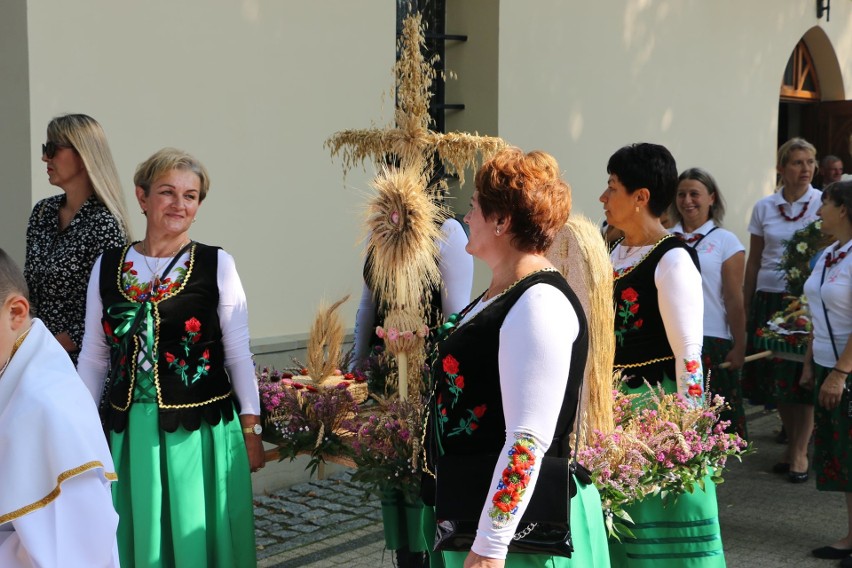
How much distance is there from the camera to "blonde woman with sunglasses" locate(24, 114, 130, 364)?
396 centimetres

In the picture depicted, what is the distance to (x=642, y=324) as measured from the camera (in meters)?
3.71

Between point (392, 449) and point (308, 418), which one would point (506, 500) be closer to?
point (392, 449)

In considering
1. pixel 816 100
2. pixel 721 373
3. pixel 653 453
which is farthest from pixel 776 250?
pixel 816 100

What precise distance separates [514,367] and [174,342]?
1673mm

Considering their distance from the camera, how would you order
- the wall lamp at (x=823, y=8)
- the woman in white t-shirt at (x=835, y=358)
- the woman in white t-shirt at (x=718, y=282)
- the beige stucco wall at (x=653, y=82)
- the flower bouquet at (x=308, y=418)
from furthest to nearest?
the wall lamp at (x=823, y=8)
the beige stucco wall at (x=653, y=82)
the woman in white t-shirt at (x=718, y=282)
the woman in white t-shirt at (x=835, y=358)
the flower bouquet at (x=308, y=418)

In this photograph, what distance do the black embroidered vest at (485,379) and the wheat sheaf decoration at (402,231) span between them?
842 millimetres

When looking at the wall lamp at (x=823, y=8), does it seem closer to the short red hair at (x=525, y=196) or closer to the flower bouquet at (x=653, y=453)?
the flower bouquet at (x=653, y=453)

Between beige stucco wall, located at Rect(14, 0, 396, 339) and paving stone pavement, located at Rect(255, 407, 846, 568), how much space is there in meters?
1.06

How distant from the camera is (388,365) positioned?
3.90 metres

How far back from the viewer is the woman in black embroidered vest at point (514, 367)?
233 cm

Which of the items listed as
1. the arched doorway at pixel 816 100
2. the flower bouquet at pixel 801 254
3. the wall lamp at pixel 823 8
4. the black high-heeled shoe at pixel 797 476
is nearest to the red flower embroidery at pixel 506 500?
the black high-heeled shoe at pixel 797 476

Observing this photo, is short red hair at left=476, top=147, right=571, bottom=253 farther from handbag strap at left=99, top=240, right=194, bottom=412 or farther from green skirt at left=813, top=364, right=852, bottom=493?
green skirt at left=813, top=364, right=852, bottom=493

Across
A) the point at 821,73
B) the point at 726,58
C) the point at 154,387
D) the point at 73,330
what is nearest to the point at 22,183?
the point at 73,330

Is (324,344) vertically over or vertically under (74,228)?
under
